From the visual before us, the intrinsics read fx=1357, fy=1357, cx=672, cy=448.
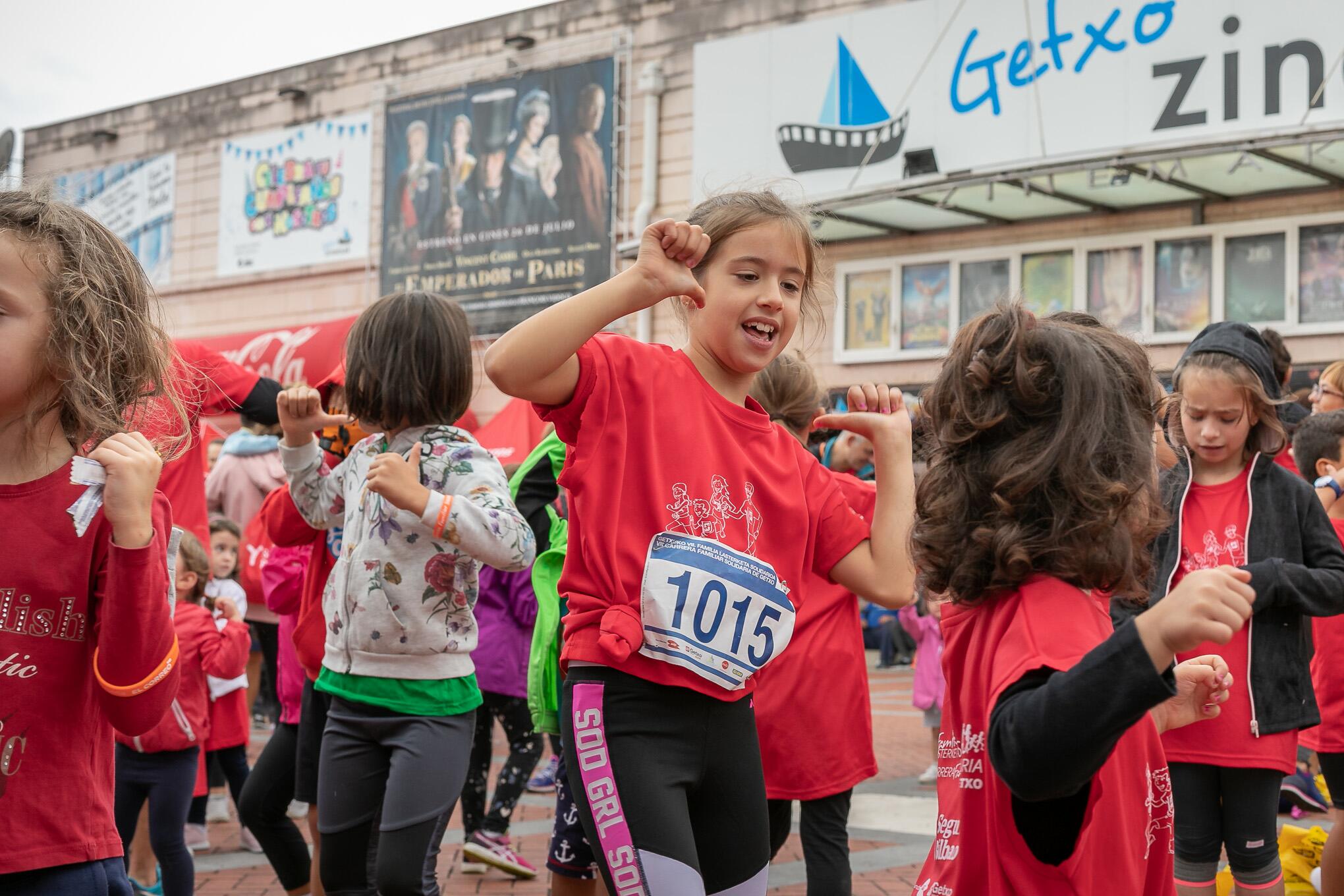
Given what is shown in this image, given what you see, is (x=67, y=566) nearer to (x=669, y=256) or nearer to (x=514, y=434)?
(x=669, y=256)

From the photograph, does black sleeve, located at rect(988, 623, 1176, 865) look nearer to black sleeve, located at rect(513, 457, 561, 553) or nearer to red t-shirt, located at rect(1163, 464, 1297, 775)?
red t-shirt, located at rect(1163, 464, 1297, 775)

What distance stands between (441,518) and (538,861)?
3066 millimetres

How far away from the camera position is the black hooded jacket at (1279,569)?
151 inches

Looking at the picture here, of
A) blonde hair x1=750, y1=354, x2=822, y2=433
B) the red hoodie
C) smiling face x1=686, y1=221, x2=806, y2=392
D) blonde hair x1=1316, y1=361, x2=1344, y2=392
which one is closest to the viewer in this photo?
smiling face x1=686, y1=221, x2=806, y2=392

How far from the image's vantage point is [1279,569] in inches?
150

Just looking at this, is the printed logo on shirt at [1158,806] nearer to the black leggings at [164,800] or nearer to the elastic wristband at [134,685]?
the elastic wristband at [134,685]

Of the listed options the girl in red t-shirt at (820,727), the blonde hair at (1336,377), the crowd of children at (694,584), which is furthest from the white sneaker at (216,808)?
the blonde hair at (1336,377)

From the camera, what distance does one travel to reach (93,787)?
6.90 ft

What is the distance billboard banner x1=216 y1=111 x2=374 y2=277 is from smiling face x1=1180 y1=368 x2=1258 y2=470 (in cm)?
1737

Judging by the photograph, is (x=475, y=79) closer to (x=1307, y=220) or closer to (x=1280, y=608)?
(x=1307, y=220)

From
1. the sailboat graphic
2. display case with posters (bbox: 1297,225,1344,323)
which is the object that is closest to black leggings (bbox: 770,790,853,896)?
display case with posters (bbox: 1297,225,1344,323)

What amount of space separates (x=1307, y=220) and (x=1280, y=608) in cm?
1050

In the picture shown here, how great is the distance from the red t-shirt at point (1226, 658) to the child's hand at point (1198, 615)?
7.36 feet

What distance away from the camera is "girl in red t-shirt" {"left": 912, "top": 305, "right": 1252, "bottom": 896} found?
1682mm
